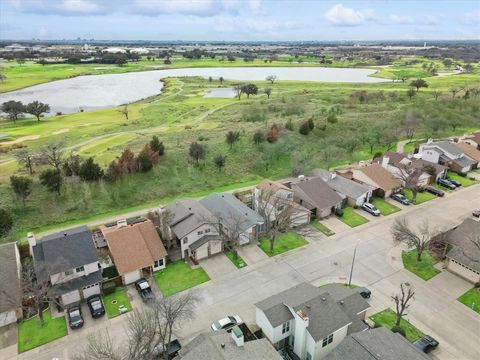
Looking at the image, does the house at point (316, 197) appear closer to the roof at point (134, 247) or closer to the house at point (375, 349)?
the roof at point (134, 247)

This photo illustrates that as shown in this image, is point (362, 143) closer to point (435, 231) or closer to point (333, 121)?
point (333, 121)

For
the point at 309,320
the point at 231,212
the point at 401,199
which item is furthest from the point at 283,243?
the point at 401,199

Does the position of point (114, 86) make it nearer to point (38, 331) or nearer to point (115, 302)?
point (115, 302)

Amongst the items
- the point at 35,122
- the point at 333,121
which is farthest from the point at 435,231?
the point at 35,122

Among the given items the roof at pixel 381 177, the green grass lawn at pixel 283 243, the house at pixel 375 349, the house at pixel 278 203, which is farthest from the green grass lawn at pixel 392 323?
the roof at pixel 381 177

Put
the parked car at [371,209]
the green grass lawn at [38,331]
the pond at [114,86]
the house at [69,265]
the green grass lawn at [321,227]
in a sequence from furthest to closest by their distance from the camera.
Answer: the pond at [114,86] → the parked car at [371,209] → the green grass lawn at [321,227] → the house at [69,265] → the green grass lawn at [38,331]
